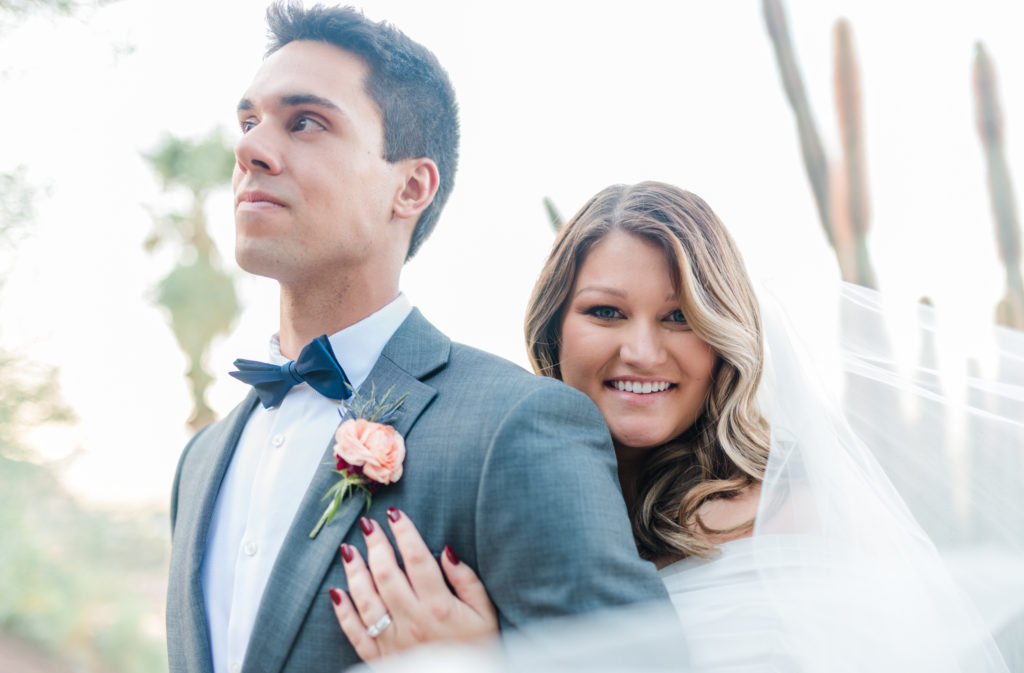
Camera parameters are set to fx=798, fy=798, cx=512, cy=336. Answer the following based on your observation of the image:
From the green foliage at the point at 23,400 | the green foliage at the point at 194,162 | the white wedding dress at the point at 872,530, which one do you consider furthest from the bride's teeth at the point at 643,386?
the green foliage at the point at 194,162

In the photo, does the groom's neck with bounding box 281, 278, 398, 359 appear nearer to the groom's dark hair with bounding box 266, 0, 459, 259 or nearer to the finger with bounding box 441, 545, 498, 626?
the groom's dark hair with bounding box 266, 0, 459, 259

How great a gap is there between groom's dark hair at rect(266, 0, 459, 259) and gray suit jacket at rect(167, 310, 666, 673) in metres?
0.72

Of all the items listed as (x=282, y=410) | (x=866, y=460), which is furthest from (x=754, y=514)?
(x=282, y=410)

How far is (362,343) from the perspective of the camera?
203cm

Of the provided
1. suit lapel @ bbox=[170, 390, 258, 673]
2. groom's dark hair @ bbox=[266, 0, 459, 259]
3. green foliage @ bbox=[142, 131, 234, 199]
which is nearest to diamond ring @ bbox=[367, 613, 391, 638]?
suit lapel @ bbox=[170, 390, 258, 673]

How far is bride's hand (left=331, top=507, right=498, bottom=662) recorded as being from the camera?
1599mm

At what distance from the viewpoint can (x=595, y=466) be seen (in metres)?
1.71

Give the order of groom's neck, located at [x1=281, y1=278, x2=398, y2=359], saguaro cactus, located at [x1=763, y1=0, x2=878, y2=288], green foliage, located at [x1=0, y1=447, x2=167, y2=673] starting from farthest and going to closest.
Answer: green foliage, located at [x1=0, y1=447, x2=167, y2=673], saguaro cactus, located at [x1=763, y1=0, x2=878, y2=288], groom's neck, located at [x1=281, y1=278, x2=398, y2=359]

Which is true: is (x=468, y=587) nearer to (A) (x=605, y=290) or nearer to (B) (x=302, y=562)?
(B) (x=302, y=562)

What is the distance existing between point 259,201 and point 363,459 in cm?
71

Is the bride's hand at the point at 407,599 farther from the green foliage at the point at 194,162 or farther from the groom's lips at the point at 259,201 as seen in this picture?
the green foliage at the point at 194,162

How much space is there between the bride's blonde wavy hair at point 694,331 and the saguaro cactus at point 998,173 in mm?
3283

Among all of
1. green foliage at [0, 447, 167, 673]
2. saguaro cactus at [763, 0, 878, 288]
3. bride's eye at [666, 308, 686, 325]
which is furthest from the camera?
green foliage at [0, 447, 167, 673]

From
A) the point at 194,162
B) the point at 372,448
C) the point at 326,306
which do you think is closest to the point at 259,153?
the point at 326,306
